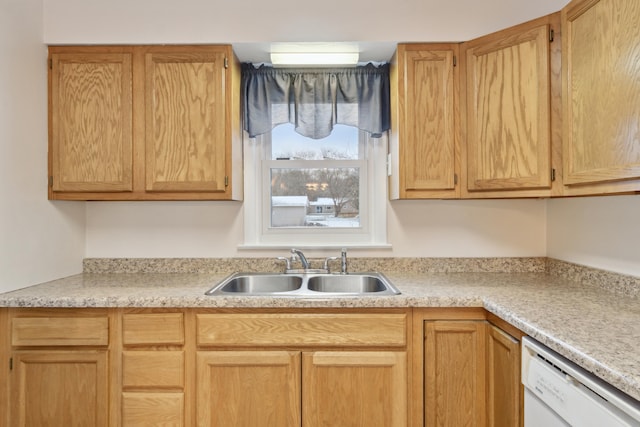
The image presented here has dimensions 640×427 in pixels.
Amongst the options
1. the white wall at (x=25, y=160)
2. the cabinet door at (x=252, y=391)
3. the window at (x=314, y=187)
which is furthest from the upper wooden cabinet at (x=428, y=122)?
the white wall at (x=25, y=160)

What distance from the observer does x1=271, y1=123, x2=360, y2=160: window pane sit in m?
2.34

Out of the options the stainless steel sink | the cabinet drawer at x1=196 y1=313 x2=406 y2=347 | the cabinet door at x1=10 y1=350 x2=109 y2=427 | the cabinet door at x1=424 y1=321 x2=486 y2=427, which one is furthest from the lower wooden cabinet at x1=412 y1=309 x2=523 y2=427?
the cabinet door at x1=10 y1=350 x2=109 y2=427

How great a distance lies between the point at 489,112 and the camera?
1.79 meters

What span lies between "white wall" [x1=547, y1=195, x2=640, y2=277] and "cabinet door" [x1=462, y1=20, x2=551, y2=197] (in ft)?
1.13

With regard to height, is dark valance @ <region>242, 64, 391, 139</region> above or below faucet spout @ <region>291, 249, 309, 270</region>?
above

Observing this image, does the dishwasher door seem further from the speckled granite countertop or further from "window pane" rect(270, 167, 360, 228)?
"window pane" rect(270, 167, 360, 228)

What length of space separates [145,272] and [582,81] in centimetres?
234

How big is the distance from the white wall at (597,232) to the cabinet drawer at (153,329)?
1936 mm

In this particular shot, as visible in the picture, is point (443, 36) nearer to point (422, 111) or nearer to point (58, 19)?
point (422, 111)

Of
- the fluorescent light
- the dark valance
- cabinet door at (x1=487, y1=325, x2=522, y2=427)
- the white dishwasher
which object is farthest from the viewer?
the dark valance

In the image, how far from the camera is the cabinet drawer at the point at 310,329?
5.17 feet

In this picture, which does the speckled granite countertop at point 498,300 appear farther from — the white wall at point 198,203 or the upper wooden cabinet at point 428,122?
the upper wooden cabinet at point 428,122

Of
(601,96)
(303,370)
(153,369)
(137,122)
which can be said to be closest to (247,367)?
(303,370)

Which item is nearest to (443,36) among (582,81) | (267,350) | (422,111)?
(422,111)
